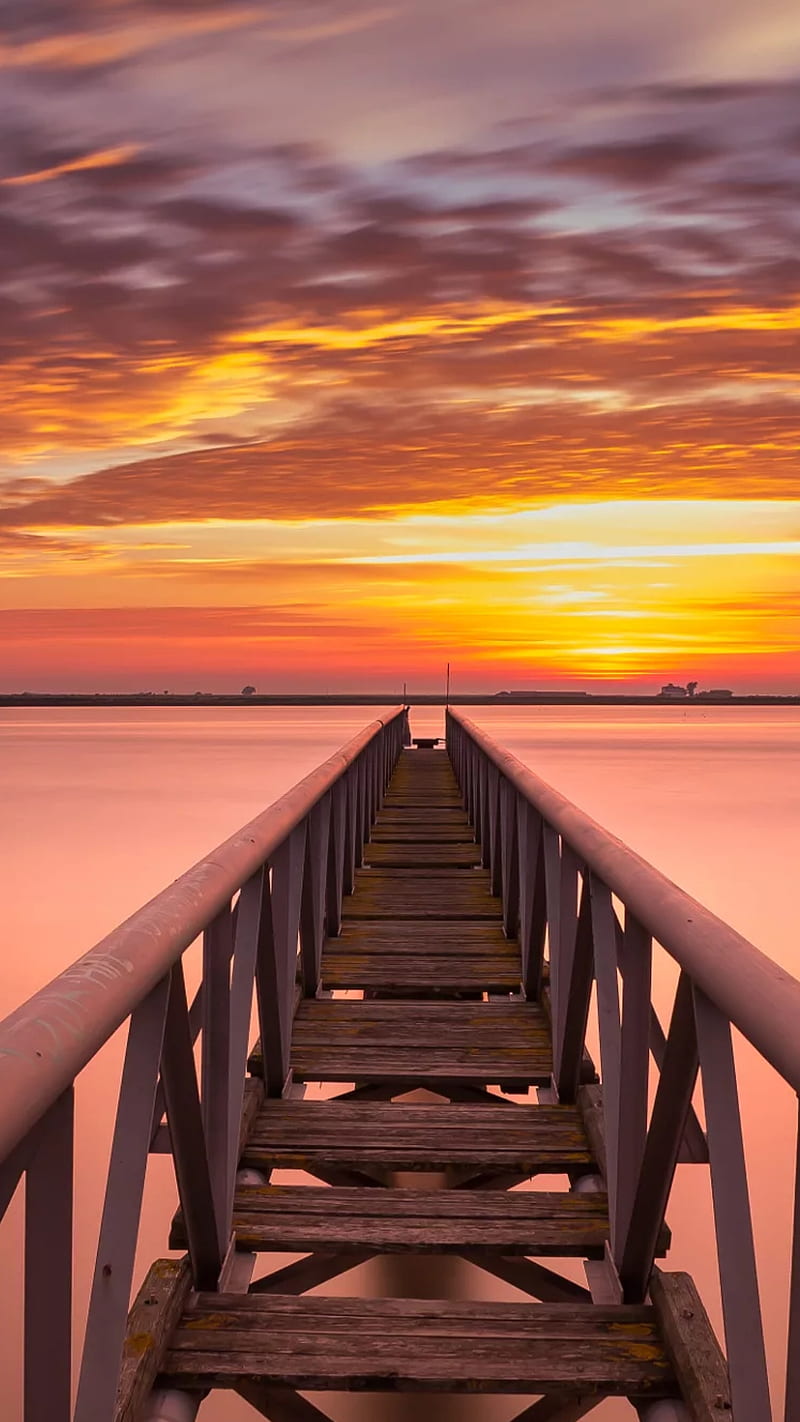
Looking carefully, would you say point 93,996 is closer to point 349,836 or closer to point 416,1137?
point 416,1137

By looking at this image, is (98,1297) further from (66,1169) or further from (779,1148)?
(779,1148)

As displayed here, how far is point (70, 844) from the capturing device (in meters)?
31.2

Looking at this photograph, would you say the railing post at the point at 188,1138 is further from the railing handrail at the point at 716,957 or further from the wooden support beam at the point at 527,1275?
the wooden support beam at the point at 527,1275

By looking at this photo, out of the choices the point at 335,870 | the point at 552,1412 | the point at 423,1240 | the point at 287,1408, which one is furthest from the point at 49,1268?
the point at 335,870

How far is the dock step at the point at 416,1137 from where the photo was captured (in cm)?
362

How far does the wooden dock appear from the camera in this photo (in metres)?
2.50

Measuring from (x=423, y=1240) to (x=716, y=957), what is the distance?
1610 mm

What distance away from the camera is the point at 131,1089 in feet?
6.72

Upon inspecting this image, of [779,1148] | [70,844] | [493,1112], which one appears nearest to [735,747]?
[70,844]

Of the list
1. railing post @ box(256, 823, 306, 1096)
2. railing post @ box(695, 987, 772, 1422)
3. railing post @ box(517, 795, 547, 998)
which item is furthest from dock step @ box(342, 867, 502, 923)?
railing post @ box(695, 987, 772, 1422)

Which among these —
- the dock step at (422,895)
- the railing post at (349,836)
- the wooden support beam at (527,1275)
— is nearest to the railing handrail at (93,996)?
the wooden support beam at (527,1275)

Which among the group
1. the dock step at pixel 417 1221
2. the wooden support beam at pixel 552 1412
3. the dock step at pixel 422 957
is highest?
the dock step at pixel 417 1221

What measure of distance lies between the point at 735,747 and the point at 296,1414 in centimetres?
9987

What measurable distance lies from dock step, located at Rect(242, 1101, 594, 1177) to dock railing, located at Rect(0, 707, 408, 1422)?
16.7 inches
